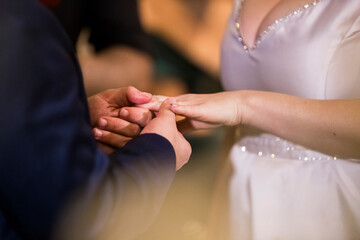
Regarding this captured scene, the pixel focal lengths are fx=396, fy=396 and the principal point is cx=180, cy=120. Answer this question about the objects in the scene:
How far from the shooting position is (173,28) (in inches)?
70.1

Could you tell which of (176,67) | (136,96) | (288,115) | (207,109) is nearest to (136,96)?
(136,96)

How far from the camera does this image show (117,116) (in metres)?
0.55

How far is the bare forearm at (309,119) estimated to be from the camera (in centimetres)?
55

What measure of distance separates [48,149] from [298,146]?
43 cm

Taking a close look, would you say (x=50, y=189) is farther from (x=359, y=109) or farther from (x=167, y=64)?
(x=167, y=64)

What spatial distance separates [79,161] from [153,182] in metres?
0.09

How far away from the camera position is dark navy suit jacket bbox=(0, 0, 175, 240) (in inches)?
14.5

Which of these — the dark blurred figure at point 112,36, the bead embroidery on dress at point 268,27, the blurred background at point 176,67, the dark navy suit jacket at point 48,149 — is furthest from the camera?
the dark blurred figure at point 112,36

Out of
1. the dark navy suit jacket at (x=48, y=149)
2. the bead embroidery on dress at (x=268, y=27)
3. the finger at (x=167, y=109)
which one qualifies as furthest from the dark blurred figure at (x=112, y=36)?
the dark navy suit jacket at (x=48, y=149)

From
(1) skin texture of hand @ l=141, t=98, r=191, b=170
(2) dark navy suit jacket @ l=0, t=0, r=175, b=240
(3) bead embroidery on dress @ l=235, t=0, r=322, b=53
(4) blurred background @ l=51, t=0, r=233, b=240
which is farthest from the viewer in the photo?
(4) blurred background @ l=51, t=0, r=233, b=240

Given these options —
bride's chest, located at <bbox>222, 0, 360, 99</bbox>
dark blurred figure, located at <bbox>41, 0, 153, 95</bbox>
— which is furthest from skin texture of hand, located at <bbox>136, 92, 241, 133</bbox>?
dark blurred figure, located at <bbox>41, 0, 153, 95</bbox>

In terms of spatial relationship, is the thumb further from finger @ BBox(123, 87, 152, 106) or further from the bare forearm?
the bare forearm

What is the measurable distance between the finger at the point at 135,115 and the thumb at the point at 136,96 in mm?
11

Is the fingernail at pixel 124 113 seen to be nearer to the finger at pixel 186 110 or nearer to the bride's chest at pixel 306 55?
the finger at pixel 186 110
